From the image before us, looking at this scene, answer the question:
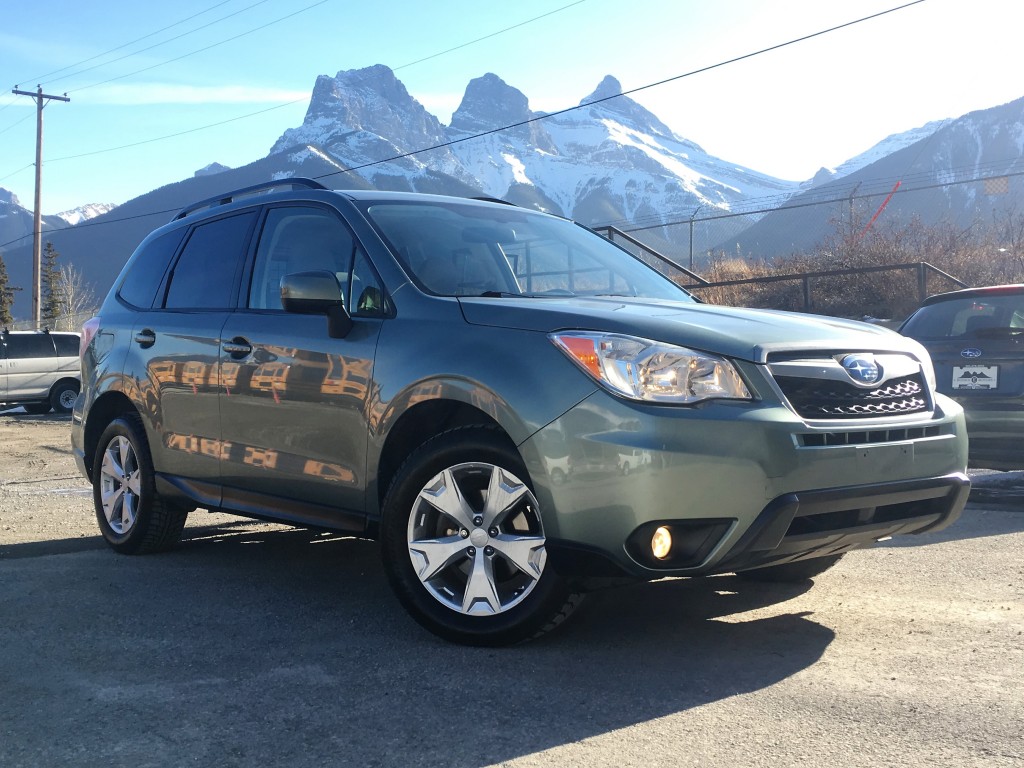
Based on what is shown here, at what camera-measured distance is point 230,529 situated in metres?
7.10

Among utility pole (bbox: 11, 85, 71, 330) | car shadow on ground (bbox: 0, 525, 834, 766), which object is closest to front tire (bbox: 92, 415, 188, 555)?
car shadow on ground (bbox: 0, 525, 834, 766)

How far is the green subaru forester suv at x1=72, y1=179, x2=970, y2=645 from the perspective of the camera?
3.53 metres

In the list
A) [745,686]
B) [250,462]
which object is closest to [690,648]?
[745,686]

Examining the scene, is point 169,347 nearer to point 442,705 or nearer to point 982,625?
point 442,705

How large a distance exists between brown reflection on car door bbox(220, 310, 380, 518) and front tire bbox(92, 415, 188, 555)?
90cm

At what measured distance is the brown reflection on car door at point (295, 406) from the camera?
4430mm

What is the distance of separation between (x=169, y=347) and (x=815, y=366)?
3.45m

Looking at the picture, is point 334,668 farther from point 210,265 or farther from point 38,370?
point 38,370

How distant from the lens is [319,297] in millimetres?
4398

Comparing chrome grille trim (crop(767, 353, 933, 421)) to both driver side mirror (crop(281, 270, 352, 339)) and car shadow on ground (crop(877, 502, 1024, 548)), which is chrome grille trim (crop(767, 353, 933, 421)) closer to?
driver side mirror (crop(281, 270, 352, 339))

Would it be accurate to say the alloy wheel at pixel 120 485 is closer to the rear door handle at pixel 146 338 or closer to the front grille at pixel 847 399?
the rear door handle at pixel 146 338

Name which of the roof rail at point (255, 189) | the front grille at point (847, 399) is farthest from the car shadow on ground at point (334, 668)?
the roof rail at point (255, 189)

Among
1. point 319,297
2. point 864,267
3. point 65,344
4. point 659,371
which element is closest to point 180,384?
point 319,297

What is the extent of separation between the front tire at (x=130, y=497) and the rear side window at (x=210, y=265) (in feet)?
2.67
